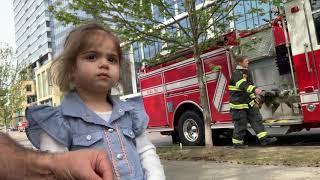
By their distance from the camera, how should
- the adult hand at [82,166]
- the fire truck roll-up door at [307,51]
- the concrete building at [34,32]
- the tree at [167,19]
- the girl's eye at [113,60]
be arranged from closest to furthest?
1. the adult hand at [82,166]
2. the girl's eye at [113,60]
3. the fire truck roll-up door at [307,51]
4. the tree at [167,19]
5. the concrete building at [34,32]

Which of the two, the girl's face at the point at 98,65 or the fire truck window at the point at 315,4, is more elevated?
the fire truck window at the point at 315,4

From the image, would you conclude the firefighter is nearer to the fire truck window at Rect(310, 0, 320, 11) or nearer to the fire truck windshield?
the fire truck windshield

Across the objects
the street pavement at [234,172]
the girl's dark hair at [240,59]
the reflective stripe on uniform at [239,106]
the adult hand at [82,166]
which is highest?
the girl's dark hair at [240,59]

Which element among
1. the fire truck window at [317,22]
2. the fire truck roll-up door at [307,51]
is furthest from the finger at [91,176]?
→ the fire truck window at [317,22]

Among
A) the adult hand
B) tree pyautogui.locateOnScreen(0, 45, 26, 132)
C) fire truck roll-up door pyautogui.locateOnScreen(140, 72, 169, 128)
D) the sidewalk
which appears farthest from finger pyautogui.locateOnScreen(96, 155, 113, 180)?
tree pyautogui.locateOnScreen(0, 45, 26, 132)

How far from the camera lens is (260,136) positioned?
8.80 m

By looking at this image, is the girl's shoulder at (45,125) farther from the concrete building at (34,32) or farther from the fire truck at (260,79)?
the concrete building at (34,32)

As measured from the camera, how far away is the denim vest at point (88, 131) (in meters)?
1.81

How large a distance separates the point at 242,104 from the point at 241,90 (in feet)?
1.01

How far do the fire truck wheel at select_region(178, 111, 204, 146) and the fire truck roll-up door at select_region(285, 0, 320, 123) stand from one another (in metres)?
2.88

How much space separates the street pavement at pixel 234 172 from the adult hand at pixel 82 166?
5038mm

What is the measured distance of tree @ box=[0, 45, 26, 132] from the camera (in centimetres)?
3366

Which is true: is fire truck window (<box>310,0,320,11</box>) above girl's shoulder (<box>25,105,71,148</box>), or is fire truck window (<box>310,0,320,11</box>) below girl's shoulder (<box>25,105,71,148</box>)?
above

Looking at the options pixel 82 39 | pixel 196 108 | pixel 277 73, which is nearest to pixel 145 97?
pixel 196 108
